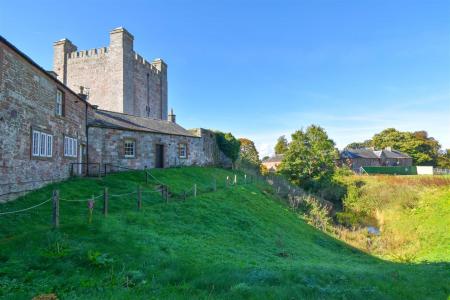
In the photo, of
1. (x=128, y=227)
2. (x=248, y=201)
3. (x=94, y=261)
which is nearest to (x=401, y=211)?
(x=248, y=201)

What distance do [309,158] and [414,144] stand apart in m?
51.5

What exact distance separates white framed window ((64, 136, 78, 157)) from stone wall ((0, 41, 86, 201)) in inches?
18.0

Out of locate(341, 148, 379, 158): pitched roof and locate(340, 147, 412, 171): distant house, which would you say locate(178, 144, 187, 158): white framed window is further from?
locate(341, 148, 379, 158): pitched roof

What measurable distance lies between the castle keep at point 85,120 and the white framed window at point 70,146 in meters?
0.06

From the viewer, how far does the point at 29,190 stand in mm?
13422

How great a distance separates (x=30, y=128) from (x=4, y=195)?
3.24 meters

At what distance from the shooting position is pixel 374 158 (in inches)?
2758

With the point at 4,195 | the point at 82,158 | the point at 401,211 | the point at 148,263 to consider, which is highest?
the point at 82,158

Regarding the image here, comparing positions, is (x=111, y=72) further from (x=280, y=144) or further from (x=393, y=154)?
(x=393, y=154)

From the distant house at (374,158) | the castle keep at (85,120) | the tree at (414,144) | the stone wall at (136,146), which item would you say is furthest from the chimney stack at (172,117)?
the tree at (414,144)

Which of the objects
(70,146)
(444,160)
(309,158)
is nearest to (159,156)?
(70,146)

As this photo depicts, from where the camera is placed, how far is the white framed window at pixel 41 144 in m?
13.8

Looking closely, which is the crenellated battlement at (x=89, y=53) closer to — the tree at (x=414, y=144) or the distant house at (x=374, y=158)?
the distant house at (x=374, y=158)

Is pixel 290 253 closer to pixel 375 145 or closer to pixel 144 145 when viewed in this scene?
pixel 144 145
